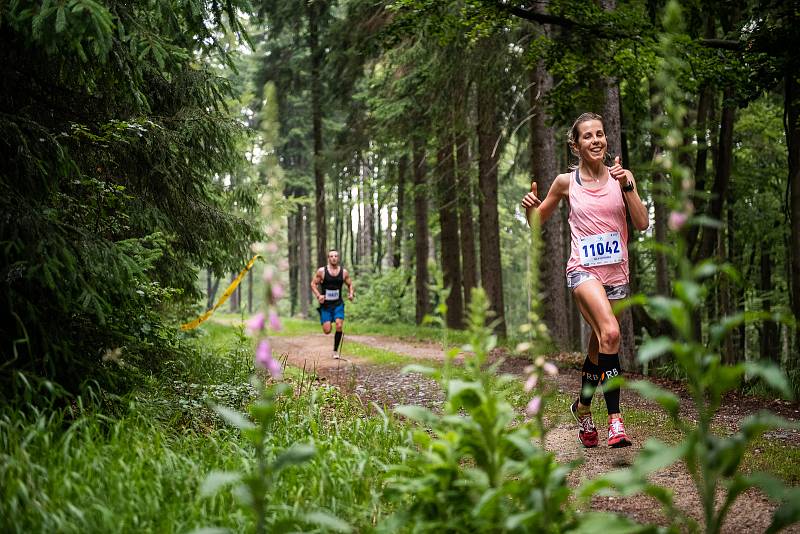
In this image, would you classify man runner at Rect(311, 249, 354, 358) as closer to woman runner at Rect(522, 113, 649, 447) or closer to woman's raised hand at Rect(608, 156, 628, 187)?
woman runner at Rect(522, 113, 649, 447)

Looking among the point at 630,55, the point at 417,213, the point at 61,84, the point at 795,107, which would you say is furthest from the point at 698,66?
the point at 417,213

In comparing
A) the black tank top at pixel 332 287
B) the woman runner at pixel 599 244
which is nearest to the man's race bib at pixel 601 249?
the woman runner at pixel 599 244

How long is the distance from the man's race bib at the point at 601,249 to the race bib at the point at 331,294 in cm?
780

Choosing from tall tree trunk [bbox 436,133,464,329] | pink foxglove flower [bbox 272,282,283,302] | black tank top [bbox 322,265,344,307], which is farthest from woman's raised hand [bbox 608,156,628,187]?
tall tree trunk [bbox 436,133,464,329]

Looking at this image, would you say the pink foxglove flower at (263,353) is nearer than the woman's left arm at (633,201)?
Yes

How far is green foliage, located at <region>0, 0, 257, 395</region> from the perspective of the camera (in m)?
4.06

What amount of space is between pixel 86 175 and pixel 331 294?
7233 millimetres

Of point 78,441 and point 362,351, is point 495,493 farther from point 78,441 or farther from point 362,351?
point 362,351

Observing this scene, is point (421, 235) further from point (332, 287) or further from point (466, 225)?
point (332, 287)

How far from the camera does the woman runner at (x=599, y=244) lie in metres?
5.06

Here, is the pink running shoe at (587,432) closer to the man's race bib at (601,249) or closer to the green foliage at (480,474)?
the man's race bib at (601,249)

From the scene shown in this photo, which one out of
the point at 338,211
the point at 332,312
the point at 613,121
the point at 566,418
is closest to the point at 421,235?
the point at 332,312

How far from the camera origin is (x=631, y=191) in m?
5.18

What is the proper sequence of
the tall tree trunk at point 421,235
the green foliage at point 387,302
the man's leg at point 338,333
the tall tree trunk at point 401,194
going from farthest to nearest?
the green foliage at point 387,302
the tall tree trunk at point 401,194
the tall tree trunk at point 421,235
the man's leg at point 338,333
